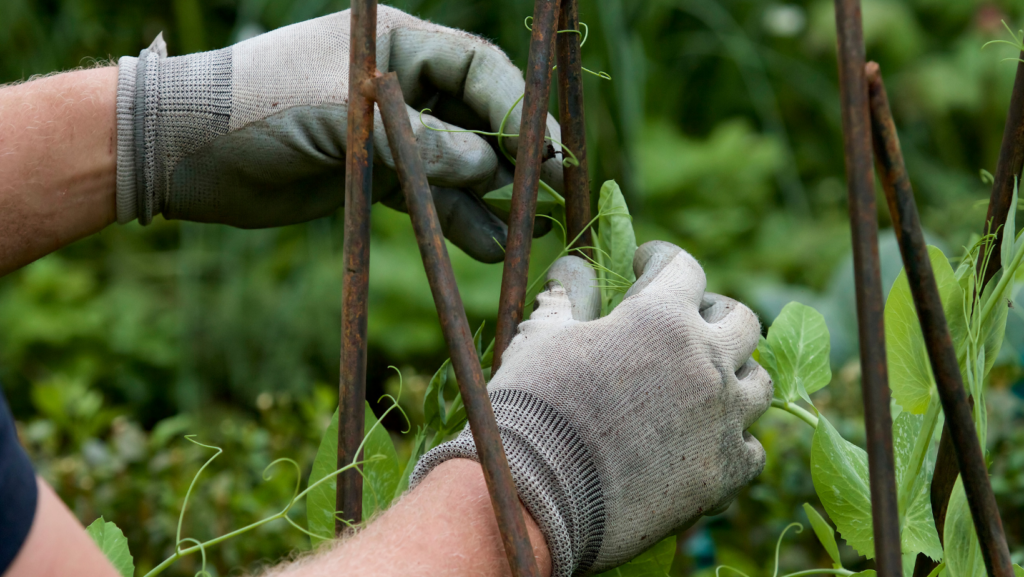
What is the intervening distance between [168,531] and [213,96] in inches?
27.2

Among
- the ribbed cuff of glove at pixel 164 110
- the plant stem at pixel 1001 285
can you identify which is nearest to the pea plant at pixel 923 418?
the plant stem at pixel 1001 285

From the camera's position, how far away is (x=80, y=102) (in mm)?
801

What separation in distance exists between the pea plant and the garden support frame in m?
0.21

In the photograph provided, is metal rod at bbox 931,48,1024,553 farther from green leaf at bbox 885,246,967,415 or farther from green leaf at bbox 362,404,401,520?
green leaf at bbox 362,404,401,520

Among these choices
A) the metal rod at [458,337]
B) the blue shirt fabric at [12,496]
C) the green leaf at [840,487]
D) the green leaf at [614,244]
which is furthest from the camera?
the green leaf at [614,244]

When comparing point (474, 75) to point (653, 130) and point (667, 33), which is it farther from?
point (667, 33)

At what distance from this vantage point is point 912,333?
557 millimetres

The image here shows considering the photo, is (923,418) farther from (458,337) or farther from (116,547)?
(116,547)

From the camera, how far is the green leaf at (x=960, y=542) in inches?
21.5

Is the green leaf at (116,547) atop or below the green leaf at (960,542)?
Result: below

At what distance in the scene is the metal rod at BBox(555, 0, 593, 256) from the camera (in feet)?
2.18

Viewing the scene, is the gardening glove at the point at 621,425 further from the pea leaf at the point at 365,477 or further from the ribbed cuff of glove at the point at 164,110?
the ribbed cuff of glove at the point at 164,110

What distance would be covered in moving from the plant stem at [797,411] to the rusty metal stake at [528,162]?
0.22 metres

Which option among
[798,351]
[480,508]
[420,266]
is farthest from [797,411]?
[420,266]
